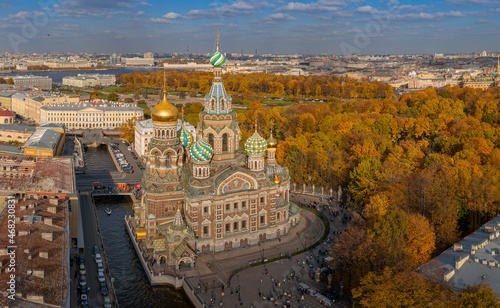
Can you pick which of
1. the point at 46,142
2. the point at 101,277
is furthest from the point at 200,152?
the point at 46,142

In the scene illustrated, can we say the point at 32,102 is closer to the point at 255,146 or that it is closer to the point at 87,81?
the point at 87,81

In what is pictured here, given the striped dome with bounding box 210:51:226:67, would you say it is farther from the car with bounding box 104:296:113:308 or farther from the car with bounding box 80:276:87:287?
the car with bounding box 104:296:113:308

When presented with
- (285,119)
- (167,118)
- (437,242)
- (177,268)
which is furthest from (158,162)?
(285,119)

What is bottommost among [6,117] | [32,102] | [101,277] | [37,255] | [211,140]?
[101,277]

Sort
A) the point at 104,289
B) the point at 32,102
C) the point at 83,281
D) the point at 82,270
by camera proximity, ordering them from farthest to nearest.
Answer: the point at 32,102
the point at 82,270
the point at 83,281
the point at 104,289

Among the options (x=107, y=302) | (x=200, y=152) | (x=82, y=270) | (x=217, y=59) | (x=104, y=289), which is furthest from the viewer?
(x=217, y=59)

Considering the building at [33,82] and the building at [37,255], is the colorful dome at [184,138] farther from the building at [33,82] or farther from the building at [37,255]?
the building at [33,82]

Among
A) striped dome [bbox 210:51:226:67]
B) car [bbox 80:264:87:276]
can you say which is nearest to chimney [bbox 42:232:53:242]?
car [bbox 80:264:87:276]
